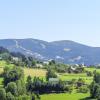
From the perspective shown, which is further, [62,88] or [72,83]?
[72,83]

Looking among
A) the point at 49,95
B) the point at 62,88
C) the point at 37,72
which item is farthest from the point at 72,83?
the point at 37,72

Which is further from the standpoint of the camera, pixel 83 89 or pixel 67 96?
pixel 83 89

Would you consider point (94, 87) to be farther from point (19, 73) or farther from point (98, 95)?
point (19, 73)

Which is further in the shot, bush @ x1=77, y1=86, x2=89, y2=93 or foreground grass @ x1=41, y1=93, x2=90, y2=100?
bush @ x1=77, y1=86, x2=89, y2=93

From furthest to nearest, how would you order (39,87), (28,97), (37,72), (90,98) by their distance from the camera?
(37,72), (39,87), (90,98), (28,97)

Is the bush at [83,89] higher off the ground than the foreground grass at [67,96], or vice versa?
the bush at [83,89]

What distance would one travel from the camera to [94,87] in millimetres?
123188

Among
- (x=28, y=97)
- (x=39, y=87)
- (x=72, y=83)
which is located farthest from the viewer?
(x=72, y=83)

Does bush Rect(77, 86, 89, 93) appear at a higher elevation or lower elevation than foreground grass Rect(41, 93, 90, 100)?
higher

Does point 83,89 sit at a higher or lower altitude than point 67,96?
higher

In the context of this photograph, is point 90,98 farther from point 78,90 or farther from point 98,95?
point 78,90

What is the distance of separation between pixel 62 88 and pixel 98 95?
20752 mm

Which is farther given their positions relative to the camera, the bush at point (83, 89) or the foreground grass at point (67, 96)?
the bush at point (83, 89)

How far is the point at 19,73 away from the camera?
15838 centimetres
